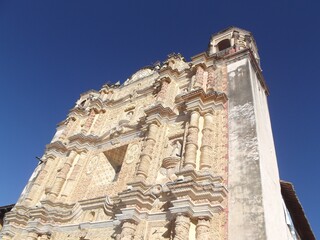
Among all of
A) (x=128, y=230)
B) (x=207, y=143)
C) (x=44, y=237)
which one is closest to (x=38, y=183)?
(x=44, y=237)

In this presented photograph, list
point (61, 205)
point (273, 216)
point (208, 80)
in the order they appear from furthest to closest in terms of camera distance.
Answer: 1. point (208, 80)
2. point (61, 205)
3. point (273, 216)

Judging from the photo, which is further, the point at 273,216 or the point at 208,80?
the point at 208,80

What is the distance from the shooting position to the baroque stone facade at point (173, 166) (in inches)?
242

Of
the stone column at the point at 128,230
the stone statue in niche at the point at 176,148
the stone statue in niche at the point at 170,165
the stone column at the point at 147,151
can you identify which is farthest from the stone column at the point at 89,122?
the stone column at the point at 128,230

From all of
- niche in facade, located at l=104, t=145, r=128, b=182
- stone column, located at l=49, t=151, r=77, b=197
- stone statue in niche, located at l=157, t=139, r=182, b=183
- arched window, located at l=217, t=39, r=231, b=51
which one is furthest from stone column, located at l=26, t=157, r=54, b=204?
arched window, located at l=217, t=39, r=231, b=51

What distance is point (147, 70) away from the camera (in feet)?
50.5

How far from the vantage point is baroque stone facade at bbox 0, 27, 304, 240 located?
6.14 m

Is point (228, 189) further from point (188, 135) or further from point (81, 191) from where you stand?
point (81, 191)

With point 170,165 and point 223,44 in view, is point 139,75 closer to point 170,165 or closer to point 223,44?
point 223,44

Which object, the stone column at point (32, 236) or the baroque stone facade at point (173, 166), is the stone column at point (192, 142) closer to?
the baroque stone facade at point (173, 166)

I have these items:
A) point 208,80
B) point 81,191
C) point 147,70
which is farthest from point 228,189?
point 147,70

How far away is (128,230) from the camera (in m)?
6.57

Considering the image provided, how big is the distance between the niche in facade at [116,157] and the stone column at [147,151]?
1.70m

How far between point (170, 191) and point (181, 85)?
5.56 meters
